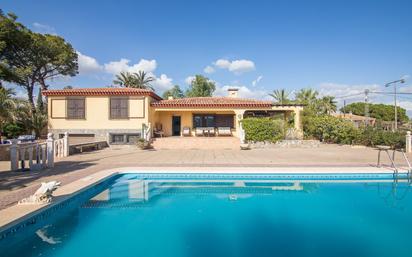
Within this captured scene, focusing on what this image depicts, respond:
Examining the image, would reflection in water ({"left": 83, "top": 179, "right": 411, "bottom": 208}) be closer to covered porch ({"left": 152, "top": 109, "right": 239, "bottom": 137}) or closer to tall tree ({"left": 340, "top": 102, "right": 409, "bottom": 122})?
covered porch ({"left": 152, "top": 109, "right": 239, "bottom": 137})

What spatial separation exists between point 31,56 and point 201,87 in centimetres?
2673

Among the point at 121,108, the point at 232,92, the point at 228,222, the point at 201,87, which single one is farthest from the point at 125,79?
the point at 228,222

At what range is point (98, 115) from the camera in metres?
20.1

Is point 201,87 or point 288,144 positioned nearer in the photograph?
point 288,144

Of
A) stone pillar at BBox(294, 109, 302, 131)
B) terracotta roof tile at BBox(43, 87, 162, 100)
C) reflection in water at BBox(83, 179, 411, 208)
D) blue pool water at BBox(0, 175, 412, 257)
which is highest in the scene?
terracotta roof tile at BBox(43, 87, 162, 100)

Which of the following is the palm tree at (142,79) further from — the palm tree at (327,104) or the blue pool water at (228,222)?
the blue pool water at (228,222)

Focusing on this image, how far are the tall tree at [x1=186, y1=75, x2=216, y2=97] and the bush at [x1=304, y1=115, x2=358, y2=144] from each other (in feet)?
87.0

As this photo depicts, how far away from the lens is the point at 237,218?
5969mm

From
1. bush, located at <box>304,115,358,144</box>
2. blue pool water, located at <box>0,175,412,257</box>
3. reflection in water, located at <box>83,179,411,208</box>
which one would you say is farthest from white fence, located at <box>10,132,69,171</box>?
bush, located at <box>304,115,358,144</box>

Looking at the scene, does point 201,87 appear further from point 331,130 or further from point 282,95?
point 331,130

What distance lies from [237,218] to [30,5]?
17.9 metres

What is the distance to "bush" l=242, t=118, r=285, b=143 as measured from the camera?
19.0m

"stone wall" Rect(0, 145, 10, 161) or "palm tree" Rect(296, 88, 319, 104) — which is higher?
"palm tree" Rect(296, 88, 319, 104)

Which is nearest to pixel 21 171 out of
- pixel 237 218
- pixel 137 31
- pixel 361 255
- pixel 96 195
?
pixel 96 195
